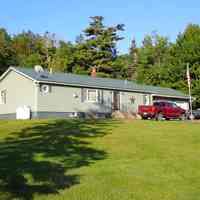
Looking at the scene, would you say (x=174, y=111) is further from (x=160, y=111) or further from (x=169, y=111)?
(x=160, y=111)

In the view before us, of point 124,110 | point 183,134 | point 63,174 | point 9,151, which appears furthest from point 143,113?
point 63,174

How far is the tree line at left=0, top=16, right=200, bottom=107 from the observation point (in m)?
59.3

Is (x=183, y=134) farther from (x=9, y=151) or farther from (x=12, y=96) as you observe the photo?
(x=12, y=96)

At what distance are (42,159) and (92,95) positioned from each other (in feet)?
91.4

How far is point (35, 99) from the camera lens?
124 ft

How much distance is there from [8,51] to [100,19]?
1509cm

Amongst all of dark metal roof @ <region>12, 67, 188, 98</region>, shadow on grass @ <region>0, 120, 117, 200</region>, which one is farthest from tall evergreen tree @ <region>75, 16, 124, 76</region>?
shadow on grass @ <region>0, 120, 117, 200</region>

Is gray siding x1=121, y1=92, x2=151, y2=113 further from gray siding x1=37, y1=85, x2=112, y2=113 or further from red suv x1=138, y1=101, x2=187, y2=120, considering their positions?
red suv x1=138, y1=101, x2=187, y2=120

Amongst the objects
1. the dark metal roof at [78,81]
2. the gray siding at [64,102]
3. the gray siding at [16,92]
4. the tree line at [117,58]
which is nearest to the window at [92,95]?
the gray siding at [64,102]

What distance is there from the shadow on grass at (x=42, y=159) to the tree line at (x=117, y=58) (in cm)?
3791

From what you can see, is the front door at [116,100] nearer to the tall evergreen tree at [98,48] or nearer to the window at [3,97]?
the window at [3,97]

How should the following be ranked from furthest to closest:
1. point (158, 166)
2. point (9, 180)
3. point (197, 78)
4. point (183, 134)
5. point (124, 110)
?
point (197, 78)
point (124, 110)
point (183, 134)
point (158, 166)
point (9, 180)

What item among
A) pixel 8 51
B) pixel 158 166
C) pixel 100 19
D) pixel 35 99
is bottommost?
pixel 158 166

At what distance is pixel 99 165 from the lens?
1384cm
